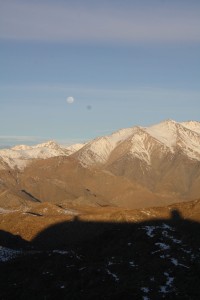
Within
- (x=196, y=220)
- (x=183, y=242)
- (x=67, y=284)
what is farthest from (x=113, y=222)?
(x=67, y=284)

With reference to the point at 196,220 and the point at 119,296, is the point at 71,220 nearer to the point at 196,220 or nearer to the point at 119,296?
the point at 196,220

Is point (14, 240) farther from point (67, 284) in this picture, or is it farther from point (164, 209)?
point (67, 284)

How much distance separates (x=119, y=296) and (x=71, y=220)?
93.0 m

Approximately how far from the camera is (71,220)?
442 feet

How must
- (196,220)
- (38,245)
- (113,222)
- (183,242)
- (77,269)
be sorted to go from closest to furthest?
1. (77,269)
2. (183,242)
3. (38,245)
4. (196,220)
5. (113,222)

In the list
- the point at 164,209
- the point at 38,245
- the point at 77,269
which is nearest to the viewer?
the point at 77,269

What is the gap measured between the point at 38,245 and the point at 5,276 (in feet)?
184

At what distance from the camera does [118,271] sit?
51.6 m

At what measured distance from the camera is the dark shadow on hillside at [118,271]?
4450cm

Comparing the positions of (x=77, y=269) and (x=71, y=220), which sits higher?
(x=77, y=269)

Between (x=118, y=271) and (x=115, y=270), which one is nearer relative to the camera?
(x=118, y=271)

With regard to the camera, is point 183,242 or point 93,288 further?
point 183,242

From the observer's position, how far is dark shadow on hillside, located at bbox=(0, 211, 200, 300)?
1752 inches

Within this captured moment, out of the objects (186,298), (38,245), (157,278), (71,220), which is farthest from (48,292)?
(71,220)
